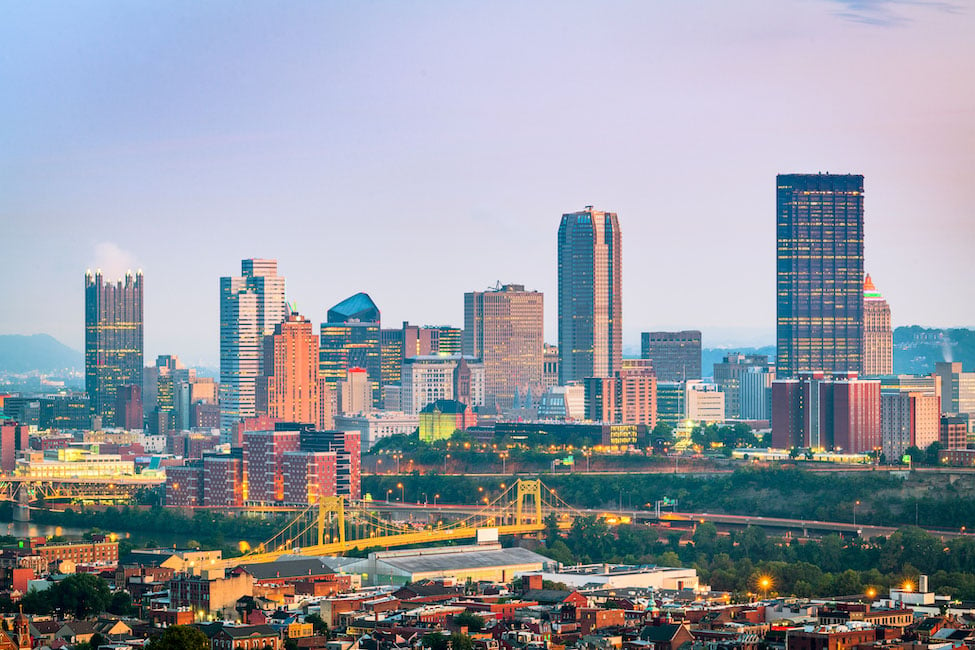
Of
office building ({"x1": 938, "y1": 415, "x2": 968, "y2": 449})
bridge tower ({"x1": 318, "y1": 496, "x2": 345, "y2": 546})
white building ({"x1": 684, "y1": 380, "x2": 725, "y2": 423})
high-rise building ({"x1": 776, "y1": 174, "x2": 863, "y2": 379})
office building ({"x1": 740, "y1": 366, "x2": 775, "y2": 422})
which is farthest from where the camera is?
office building ({"x1": 740, "y1": 366, "x2": 775, "y2": 422})

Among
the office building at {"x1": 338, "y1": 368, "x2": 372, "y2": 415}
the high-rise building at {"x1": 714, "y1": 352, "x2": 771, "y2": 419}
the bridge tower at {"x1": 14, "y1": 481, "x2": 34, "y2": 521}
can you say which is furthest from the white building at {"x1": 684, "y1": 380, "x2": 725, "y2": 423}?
the bridge tower at {"x1": 14, "y1": 481, "x2": 34, "y2": 521}

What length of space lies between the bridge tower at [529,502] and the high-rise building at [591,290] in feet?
225

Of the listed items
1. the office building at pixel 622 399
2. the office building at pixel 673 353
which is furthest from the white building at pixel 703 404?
the office building at pixel 673 353

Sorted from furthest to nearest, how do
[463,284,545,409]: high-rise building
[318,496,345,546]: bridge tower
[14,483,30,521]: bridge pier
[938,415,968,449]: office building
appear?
[463,284,545,409]: high-rise building < [938,415,968,449]: office building < [14,483,30,521]: bridge pier < [318,496,345,546]: bridge tower

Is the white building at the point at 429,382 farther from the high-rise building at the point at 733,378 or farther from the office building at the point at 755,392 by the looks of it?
the office building at the point at 755,392

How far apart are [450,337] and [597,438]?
5902 cm

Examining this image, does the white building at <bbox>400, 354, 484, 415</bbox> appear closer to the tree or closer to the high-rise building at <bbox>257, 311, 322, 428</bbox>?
the high-rise building at <bbox>257, 311, 322, 428</bbox>

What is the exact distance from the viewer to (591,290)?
176375 mm

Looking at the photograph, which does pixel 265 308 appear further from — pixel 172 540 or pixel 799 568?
pixel 799 568

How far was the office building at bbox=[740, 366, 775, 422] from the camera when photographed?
16612cm

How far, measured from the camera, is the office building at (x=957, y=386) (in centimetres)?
16300

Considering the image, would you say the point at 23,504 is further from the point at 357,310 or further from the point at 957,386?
the point at 957,386

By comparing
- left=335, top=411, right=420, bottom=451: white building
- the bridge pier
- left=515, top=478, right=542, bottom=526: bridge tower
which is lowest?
the bridge pier

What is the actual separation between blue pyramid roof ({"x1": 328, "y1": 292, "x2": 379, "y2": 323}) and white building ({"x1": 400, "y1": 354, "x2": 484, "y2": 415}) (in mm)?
11042
